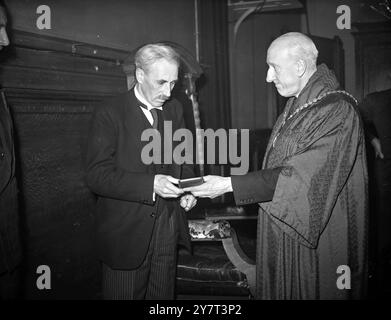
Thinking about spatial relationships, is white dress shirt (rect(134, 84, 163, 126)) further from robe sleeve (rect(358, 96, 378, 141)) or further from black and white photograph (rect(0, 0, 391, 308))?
robe sleeve (rect(358, 96, 378, 141))

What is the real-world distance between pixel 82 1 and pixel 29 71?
67 centimetres

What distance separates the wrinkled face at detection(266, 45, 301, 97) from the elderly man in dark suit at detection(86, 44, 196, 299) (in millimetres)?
441

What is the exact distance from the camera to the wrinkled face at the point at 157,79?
5.65 feet

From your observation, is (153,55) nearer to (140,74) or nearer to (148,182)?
(140,74)

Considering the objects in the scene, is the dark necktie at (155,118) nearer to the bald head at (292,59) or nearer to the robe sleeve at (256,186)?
the robe sleeve at (256,186)

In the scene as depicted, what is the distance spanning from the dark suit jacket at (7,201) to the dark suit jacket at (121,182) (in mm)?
305

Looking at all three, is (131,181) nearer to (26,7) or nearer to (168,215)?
(168,215)

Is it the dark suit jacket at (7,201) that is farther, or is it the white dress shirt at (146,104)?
the white dress shirt at (146,104)

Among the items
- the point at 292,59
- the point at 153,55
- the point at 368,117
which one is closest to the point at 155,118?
the point at 153,55

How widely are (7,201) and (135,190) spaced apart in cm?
50

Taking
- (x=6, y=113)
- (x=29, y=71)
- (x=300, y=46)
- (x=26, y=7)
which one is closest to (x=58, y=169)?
(x=29, y=71)

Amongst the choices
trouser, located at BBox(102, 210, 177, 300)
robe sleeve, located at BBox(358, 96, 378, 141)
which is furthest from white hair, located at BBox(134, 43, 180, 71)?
robe sleeve, located at BBox(358, 96, 378, 141)

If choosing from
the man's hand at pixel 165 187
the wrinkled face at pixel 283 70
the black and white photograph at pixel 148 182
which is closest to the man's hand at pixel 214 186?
the black and white photograph at pixel 148 182

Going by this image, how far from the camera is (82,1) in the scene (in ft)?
7.68
